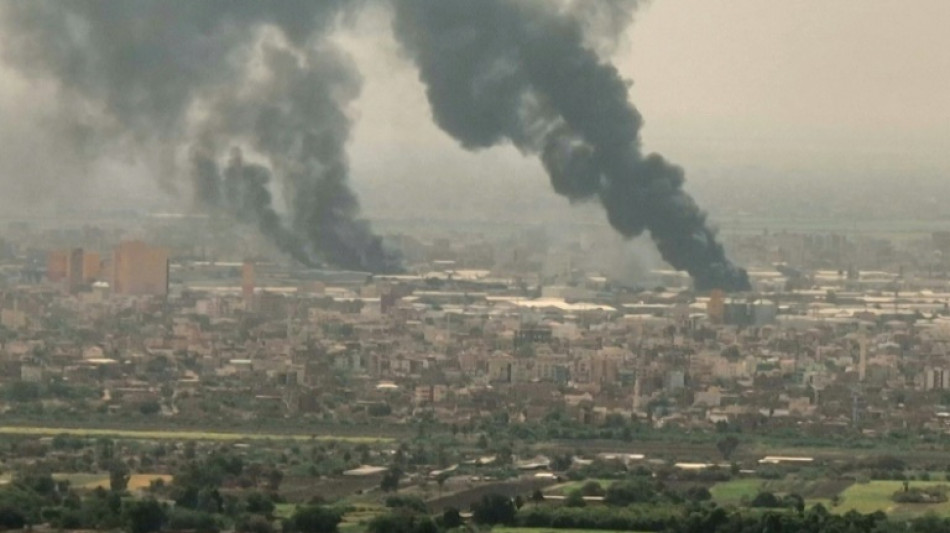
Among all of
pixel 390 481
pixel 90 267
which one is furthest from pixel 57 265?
pixel 390 481

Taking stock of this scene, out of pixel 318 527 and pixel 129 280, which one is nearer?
pixel 318 527

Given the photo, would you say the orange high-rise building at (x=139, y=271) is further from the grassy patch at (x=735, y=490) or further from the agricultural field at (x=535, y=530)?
the agricultural field at (x=535, y=530)

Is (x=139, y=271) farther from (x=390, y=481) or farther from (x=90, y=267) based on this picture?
(x=390, y=481)

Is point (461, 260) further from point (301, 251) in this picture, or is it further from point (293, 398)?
point (293, 398)

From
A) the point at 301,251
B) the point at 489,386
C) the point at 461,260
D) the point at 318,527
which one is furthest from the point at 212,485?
the point at 461,260

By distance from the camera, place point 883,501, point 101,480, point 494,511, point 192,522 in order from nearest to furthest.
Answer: point 192,522 < point 494,511 < point 883,501 < point 101,480

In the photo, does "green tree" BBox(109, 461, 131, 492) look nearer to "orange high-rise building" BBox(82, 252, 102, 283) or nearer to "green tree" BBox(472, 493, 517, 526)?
"green tree" BBox(472, 493, 517, 526)
